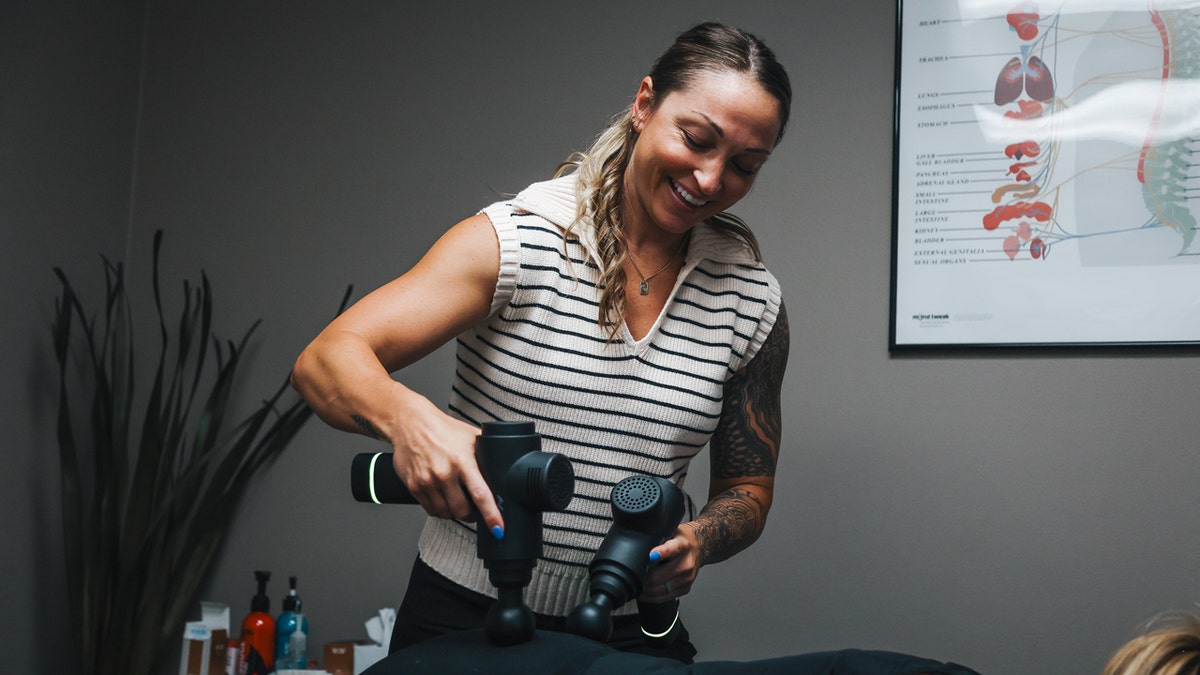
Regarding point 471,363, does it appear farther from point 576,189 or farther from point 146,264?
point 146,264

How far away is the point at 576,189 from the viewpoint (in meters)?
1.44

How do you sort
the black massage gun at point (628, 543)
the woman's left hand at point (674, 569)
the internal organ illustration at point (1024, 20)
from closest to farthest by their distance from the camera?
the black massage gun at point (628, 543) < the woman's left hand at point (674, 569) < the internal organ illustration at point (1024, 20)

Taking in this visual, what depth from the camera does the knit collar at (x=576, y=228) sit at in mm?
1373

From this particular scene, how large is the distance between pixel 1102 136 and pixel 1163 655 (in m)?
1.76

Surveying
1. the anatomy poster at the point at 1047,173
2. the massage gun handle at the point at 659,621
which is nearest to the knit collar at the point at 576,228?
the massage gun handle at the point at 659,621

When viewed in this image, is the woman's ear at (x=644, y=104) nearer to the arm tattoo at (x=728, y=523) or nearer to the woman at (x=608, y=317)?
the woman at (x=608, y=317)

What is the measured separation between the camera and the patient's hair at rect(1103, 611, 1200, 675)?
29.6 inches

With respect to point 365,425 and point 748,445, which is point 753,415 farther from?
point 365,425

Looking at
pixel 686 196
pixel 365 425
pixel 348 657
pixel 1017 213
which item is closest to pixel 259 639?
pixel 348 657

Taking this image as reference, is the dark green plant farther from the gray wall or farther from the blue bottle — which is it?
the blue bottle

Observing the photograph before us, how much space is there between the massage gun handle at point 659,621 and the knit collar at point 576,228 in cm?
47

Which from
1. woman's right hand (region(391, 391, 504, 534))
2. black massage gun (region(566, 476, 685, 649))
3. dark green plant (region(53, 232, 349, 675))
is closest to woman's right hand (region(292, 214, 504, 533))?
woman's right hand (region(391, 391, 504, 534))

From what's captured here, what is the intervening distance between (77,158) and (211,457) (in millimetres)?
899

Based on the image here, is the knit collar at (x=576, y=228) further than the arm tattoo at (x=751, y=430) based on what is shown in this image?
No
